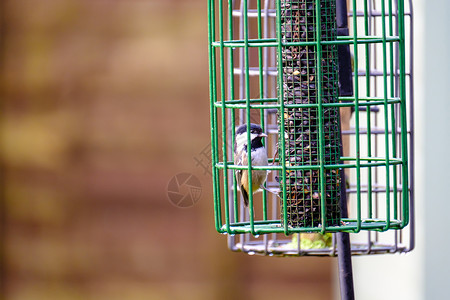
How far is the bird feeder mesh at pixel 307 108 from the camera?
2.15 m

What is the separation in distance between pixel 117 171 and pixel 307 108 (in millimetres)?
3391

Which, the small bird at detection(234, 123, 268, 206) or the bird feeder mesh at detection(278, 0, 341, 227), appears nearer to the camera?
the bird feeder mesh at detection(278, 0, 341, 227)

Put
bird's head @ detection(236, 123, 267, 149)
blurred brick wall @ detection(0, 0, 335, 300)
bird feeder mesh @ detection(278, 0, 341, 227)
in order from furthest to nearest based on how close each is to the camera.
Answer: blurred brick wall @ detection(0, 0, 335, 300) → bird's head @ detection(236, 123, 267, 149) → bird feeder mesh @ detection(278, 0, 341, 227)

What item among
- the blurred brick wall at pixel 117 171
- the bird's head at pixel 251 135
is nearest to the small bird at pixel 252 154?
the bird's head at pixel 251 135

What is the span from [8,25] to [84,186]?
1.46 meters

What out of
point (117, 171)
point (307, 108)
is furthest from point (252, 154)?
point (117, 171)

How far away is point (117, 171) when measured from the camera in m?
5.32

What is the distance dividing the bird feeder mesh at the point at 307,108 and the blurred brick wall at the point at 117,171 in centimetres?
308

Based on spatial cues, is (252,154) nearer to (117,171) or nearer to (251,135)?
(251,135)

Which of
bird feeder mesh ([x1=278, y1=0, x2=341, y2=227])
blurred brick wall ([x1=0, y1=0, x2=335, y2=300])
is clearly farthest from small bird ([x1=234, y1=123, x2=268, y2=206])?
blurred brick wall ([x1=0, y1=0, x2=335, y2=300])

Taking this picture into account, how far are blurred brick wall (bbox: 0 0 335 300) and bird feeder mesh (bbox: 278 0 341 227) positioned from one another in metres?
3.08

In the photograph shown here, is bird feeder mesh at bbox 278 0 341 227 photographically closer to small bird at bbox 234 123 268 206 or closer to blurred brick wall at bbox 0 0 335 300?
small bird at bbox 234 123 268 206

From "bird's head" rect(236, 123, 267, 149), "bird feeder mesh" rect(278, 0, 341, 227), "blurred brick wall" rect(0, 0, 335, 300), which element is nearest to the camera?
"bird feeder mesh" rect(278, 0, 341, 227)

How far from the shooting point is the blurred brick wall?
17.4ft
